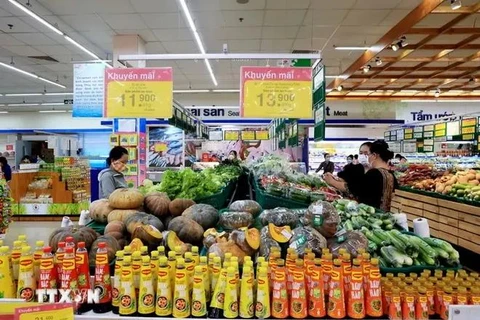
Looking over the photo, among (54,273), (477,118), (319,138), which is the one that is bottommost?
(54,273)

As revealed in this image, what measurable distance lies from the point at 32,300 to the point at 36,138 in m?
22.3

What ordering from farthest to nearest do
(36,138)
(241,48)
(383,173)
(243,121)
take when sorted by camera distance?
(36,138)
(243,121)
(241,48)
(383,173)

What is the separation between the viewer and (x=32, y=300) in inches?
61.7

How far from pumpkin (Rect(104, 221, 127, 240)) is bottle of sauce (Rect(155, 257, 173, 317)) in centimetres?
71

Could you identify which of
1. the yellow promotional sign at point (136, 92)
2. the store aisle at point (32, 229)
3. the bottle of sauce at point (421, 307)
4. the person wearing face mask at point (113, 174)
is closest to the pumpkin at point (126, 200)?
the bottle of sauce at point (421, 307)

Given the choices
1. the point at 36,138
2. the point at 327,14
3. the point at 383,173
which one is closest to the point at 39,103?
the point at 36,138

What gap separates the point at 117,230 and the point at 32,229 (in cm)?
688

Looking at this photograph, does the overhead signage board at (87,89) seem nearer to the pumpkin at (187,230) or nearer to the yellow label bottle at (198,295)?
the pumpkin at (187,230)

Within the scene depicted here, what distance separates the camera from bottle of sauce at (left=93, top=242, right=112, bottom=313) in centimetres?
161

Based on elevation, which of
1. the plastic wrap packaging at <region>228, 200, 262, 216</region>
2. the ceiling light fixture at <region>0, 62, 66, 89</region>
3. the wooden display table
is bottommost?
the wooden display table

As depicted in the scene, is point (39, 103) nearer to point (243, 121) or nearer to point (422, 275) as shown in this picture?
point (243, 121)

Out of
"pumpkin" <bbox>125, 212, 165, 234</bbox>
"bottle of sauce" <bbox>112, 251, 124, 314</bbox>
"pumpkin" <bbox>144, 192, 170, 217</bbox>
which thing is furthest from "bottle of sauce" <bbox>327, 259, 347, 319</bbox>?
"pumpkin" <bbox>144, 192, 170, 217</bbox>

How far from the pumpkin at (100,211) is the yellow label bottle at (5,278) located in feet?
3.47

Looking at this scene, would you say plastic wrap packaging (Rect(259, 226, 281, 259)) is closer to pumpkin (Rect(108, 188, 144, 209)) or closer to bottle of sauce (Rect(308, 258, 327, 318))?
bottle of sauce (Rect(308, 258, 327, 318))
